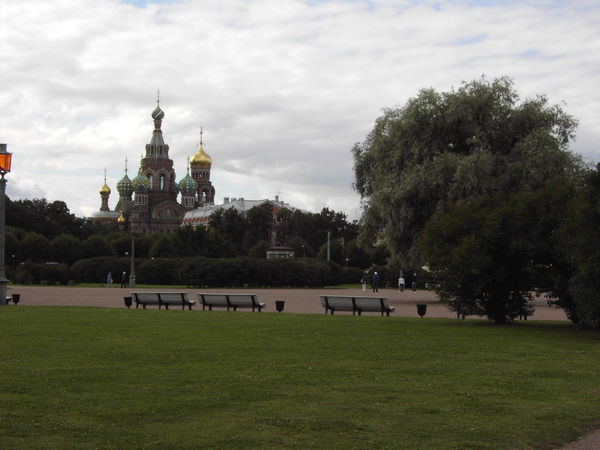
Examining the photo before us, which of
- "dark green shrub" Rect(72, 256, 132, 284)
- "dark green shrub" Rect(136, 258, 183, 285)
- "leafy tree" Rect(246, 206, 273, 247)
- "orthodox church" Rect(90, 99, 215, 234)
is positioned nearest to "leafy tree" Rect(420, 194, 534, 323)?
"dark green shrub" Rect(136, 258, 183, 285)

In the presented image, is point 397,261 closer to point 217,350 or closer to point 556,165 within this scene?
point 556,165

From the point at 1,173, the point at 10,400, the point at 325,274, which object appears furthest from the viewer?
the point at 325,274

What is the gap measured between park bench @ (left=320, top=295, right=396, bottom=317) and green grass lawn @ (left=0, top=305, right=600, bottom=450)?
22.0ft

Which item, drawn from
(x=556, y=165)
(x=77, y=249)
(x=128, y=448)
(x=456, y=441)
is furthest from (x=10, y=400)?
(x=77, y=249)

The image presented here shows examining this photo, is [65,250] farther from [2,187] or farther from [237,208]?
[237,208]

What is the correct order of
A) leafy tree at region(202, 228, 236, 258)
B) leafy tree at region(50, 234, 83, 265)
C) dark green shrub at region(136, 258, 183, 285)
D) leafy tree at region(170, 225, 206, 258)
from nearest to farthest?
1. dark green shrub at region(136, 258, 183, 285)
2. leafy tree at region(170, 225, 206, 258)
3. leafy tree at region(202, 228, 236, 258)
4. leafy tree at region(50, 234, 83, 265)

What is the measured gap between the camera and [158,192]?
173875 millimetres

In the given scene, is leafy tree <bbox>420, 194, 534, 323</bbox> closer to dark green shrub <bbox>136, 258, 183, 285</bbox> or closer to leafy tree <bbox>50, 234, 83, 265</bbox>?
dark green shrub <bbox>136, 258, 183, 285</bbox>

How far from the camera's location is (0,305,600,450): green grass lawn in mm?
7074

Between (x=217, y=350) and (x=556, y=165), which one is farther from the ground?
(x=556, y=165)

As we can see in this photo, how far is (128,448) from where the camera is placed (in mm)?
6539

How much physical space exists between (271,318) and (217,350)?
790 centimetres

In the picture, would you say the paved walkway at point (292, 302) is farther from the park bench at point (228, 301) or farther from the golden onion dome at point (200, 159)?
the golden onion dome at point (200, 159)

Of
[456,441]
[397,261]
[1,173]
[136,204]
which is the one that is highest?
[136,204]
